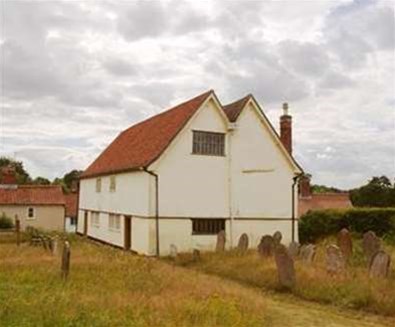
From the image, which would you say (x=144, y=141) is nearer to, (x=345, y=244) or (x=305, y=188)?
(x=345, y=244)

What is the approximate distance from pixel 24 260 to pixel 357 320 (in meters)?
13.1

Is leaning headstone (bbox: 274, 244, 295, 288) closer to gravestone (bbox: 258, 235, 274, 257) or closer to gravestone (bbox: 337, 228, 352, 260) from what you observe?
gravestone (bbox: 258, 235, 274, 257)

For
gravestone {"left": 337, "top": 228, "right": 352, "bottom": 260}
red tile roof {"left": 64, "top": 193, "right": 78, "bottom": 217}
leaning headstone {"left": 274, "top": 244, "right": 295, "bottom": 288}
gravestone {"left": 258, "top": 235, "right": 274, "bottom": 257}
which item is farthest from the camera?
red tile roof {"left": 64, "top": 193, "right": 78, "bottom": 217}

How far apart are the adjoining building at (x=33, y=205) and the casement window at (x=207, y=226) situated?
26.8m

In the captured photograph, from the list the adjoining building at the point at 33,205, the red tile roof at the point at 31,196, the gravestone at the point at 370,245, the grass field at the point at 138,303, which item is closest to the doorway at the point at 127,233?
the grass field at the point at 138,303

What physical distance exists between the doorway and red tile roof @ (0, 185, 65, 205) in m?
22.6

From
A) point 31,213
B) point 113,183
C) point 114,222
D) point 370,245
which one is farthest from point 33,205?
point 370,245

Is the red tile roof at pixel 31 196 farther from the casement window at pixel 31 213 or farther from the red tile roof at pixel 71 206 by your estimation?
the red tile roof at pixel 71 206

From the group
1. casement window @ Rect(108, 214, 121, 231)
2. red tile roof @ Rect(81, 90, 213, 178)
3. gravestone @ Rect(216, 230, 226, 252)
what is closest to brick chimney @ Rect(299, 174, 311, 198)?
red tile roof @ Rect(81, 90, 213, 178)

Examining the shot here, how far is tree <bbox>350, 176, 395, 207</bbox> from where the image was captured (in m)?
61.5

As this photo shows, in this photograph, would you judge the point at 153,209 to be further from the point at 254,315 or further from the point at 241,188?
the point at 254,315

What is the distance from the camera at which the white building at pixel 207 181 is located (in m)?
30.4

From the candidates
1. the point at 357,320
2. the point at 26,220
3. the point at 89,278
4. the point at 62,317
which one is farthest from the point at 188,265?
the point at 26,220

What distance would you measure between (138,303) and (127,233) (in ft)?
67.1
